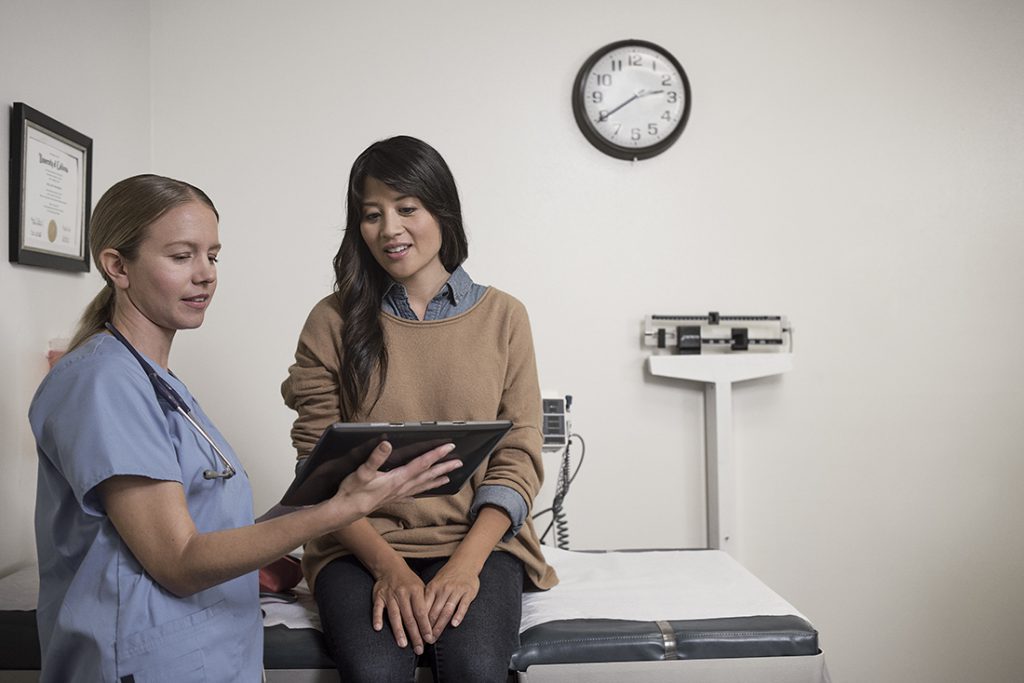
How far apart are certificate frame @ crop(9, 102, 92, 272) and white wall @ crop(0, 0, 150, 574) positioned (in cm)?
2

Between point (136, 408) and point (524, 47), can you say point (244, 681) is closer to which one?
point (136, 408)

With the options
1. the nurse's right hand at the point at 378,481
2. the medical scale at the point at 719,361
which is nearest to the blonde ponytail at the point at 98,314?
the nurse's right hand at the point at 378,481

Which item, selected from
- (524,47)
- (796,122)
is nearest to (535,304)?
(524,47)

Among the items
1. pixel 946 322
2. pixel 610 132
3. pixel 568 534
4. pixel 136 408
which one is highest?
pixel 610 132

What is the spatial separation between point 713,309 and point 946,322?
0.72 m

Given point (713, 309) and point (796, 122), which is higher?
point (796, 122)

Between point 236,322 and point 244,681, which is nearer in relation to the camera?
point 244,681

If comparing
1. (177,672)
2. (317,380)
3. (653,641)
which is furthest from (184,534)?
(653,641)

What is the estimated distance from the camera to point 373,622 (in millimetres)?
1556

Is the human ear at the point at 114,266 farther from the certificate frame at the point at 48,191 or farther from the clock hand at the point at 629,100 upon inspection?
the clock hand at the point at 629,100

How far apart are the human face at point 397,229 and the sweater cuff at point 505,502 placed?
1.40 feet

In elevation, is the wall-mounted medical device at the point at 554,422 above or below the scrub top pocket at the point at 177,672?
above

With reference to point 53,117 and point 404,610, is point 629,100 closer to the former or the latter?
point 53,117

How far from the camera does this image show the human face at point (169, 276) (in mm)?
1310
